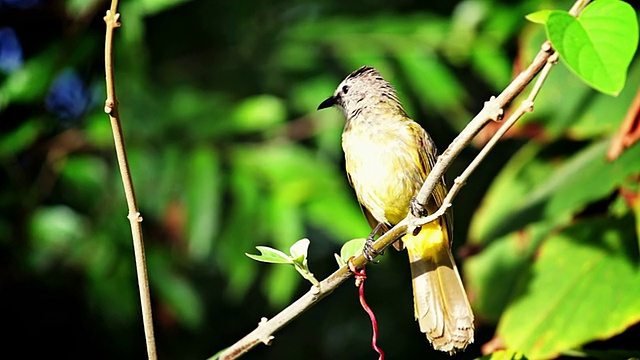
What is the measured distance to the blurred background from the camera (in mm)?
2635

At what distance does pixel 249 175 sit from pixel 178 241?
0.69 m

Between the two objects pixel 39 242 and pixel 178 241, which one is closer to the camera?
pixel 39 242

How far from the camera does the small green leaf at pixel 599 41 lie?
3.89ft

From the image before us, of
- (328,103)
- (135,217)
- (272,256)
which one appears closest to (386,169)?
(328,103)

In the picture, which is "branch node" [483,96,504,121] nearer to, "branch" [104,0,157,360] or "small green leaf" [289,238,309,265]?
"small green leaf" [289,238,309,265]

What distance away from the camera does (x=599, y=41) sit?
122cm

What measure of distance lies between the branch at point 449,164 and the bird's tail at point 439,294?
0.56 m

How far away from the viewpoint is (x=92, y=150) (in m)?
3.90

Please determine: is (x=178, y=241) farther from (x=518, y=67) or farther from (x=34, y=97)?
(x=518, y=67)

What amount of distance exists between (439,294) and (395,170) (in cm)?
39

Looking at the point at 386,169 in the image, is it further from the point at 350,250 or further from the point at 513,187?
the point at 350,250

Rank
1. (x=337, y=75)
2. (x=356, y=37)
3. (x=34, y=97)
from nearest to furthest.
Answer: (x=34, y=97) < (x=356, y=37) < (x=337, y=75)

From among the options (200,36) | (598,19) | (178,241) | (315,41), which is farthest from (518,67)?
(200,36)

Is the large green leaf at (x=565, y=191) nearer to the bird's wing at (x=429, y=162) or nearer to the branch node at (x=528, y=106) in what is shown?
the bird's wing at (x=429, y=162)
